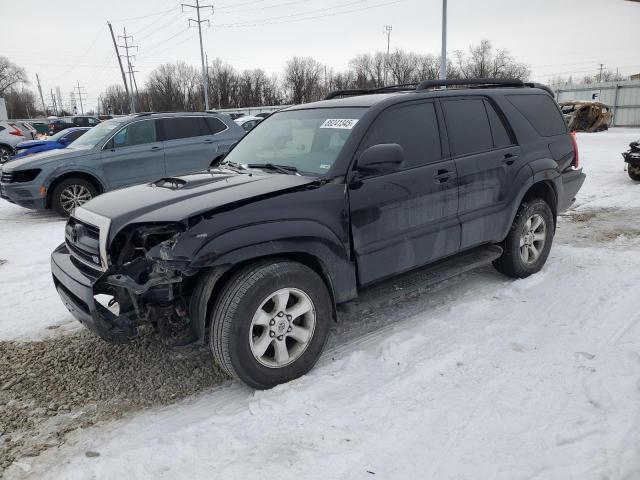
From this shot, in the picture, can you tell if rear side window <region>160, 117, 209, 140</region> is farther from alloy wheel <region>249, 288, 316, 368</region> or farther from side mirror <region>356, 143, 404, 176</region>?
alloy wheel <region>249, 288, 316, 368</region>

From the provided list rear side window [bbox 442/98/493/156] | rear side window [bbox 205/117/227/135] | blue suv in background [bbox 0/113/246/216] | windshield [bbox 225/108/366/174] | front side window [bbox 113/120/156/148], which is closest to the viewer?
windshield [bbox 225/108/366/174]

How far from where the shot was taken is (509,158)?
15.2 feet

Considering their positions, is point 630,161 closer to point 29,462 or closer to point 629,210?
point 629,210

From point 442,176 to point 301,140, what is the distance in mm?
1201

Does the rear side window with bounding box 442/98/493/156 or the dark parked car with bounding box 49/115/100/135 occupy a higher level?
the dark parked car with bounding box 49/115/100/135

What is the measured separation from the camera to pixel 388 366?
3.46 m

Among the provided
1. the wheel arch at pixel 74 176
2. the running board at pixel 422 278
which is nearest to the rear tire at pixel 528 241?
the running board at pixel 422 278

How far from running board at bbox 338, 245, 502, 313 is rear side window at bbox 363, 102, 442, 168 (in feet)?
3.10

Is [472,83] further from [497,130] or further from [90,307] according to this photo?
[90,307]

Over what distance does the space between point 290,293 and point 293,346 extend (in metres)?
0.39

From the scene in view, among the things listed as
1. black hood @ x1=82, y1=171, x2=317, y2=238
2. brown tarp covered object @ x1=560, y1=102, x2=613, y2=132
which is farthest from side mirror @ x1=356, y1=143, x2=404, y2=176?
brown tarp covered object @ x1=560, y1=102, x2=613, y2=132

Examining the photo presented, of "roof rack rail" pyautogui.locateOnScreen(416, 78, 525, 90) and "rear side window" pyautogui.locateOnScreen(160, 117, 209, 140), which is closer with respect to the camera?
"roof rack rail" pyautogui.locateOnScreen(416, 78, 525, 90)

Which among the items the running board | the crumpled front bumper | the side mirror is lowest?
the running board

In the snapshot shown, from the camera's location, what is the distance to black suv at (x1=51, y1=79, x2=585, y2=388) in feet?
9.68
